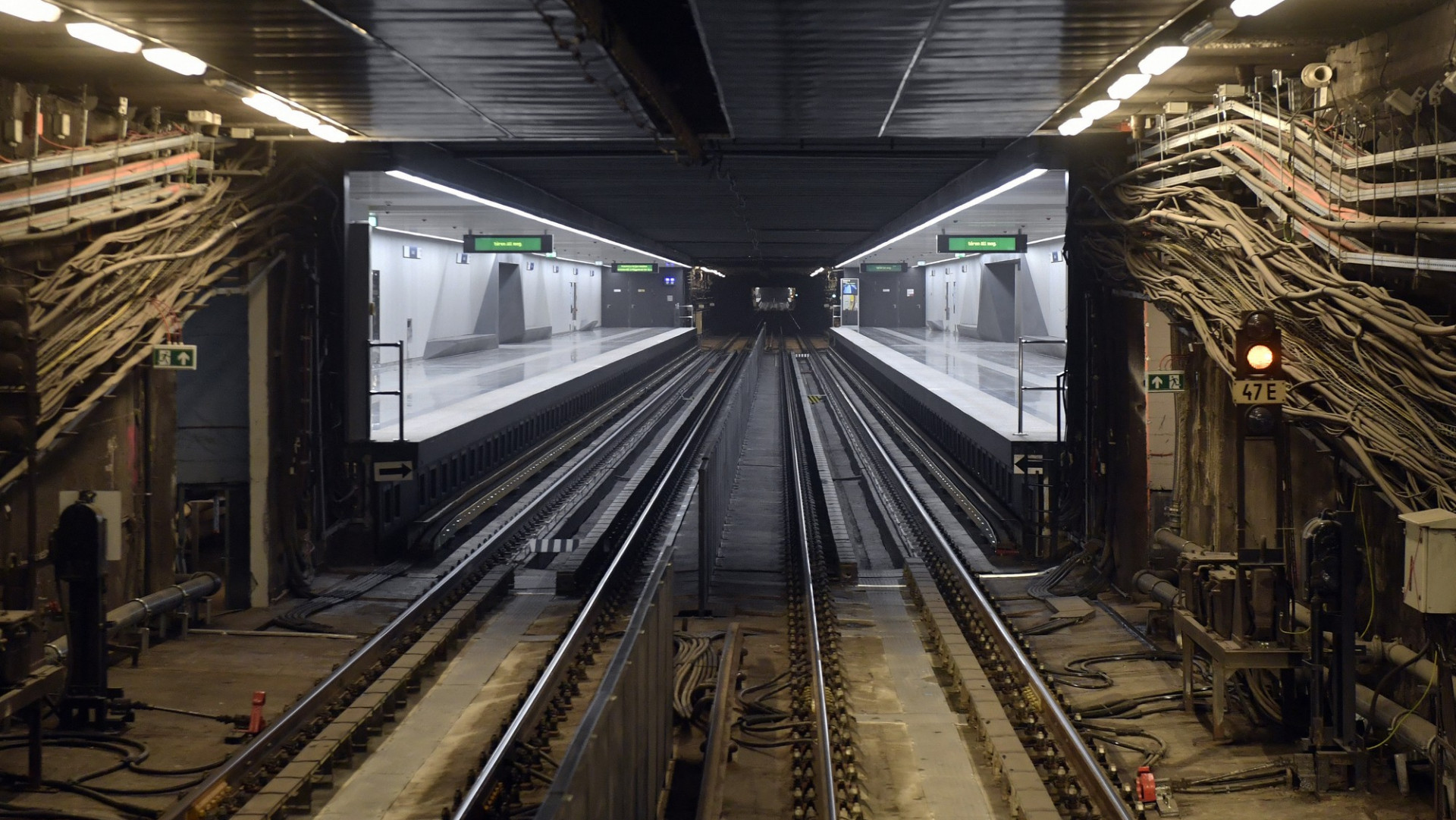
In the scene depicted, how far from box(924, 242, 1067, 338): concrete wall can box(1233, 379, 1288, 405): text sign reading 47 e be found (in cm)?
1292

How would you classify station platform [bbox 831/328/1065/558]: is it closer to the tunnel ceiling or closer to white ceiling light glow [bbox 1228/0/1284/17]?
the tunnel ceiling

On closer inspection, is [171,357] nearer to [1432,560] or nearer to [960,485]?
[1432,560]

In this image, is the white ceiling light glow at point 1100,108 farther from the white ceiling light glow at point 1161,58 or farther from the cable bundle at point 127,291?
the cable bundle at point 127,291

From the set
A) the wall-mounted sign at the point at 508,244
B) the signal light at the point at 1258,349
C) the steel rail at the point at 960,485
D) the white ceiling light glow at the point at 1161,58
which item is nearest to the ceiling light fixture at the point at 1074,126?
the white ceiling light glow at the point at 1161,58

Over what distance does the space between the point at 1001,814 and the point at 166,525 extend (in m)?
6.25

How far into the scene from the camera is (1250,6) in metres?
5.54

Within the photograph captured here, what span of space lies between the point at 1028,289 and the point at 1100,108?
851 inches

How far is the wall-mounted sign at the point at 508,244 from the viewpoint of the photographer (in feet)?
63.5

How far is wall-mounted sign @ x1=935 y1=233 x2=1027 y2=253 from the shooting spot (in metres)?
17.4

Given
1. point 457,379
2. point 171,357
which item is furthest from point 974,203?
point 457,379

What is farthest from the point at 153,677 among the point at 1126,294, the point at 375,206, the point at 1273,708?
the point at 375,206

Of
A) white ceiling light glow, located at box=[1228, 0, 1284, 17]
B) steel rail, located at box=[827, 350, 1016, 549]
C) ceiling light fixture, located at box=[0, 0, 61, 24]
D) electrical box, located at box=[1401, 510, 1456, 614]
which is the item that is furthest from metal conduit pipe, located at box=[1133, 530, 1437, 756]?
ceiling light fixture, located at box=[0, 0, 61, 24]

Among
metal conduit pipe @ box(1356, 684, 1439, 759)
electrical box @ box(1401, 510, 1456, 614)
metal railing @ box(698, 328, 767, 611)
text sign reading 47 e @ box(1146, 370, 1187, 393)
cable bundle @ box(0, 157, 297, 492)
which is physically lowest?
metal conduit pipe @ box(1356, 684, 1439, 759)

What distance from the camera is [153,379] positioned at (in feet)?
29.7
